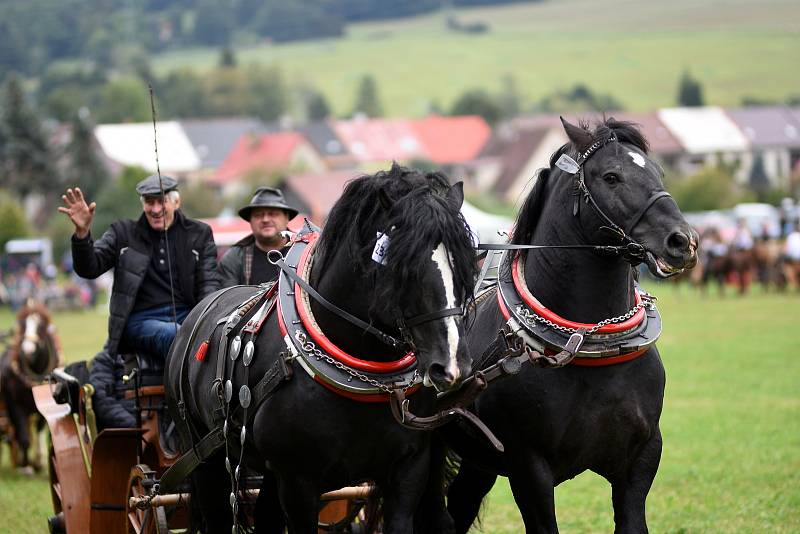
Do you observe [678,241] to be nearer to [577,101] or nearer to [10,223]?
[10,223]

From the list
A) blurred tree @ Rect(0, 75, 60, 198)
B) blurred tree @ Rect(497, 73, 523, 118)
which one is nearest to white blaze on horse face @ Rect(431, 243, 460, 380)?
blurred tree @ Rect(0, 75, 60, 198)

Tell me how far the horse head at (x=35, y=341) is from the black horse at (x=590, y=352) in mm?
8720

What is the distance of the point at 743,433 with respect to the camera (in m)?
12.1

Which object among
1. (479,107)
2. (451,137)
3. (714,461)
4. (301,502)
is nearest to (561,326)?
(301,502)

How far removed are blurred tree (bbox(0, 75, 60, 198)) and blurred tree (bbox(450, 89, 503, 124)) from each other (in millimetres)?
54917

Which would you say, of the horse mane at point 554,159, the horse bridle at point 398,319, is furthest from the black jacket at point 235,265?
the horse mane at point 554,159

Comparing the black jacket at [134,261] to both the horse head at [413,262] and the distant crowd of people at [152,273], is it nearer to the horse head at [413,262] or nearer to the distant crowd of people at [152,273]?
the distant crowd of people at [152,273]

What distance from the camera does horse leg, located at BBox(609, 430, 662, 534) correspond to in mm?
5465

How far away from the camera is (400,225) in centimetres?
476

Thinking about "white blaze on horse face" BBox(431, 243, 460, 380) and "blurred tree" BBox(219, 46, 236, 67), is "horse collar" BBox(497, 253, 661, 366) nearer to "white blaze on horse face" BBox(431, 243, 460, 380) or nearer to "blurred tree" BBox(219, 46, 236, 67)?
"white blaze on horse face" BBox(431, 243, 460, 380)

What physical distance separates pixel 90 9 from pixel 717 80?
97.4 meters

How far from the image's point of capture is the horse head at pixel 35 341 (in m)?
13.3

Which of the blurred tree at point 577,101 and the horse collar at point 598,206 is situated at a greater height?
the horse collar at point 598,206

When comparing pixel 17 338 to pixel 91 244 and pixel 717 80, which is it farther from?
pixel 717 80
